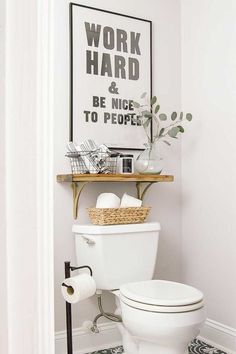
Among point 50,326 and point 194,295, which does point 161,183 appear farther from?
point 50,326

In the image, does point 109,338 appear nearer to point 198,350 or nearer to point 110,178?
point 198,350

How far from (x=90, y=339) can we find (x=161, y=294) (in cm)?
73

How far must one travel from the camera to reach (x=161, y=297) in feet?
6.05

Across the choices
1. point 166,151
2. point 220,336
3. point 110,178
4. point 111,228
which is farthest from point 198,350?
point 166,151

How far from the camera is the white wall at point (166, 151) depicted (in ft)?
7.60

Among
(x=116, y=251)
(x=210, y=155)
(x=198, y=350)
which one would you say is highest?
(x=210, y=155)

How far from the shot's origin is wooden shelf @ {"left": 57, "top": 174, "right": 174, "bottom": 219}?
7.07 ft

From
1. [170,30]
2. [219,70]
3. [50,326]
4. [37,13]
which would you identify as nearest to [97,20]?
[170,30]

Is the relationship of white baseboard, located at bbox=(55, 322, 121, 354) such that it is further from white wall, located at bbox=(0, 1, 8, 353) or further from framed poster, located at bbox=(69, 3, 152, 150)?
white wall, located at bbox=(0, 1, 8, 353)

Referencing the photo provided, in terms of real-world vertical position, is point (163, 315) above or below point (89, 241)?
below

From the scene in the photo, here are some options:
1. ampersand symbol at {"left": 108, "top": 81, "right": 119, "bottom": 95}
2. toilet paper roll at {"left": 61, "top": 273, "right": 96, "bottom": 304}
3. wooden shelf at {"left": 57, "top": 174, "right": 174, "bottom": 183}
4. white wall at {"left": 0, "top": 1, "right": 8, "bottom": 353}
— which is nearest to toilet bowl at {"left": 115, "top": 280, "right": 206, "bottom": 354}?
toilet paper roll at {"left": 61, "top": 273, "right": 96, "bottom": 304}

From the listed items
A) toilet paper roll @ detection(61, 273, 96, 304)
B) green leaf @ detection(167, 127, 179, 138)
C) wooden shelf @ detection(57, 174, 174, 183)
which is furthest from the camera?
green leaf @ detection(167, 127, 179, 138)

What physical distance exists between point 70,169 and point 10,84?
73.0 inches

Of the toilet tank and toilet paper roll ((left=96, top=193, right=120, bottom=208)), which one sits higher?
toilet paper roll ((left=96, top=193, right=120, bottom=208))
